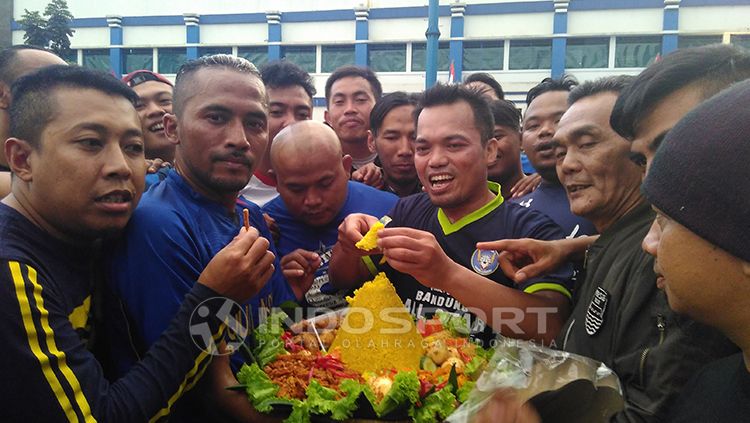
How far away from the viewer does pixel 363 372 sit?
257 cm

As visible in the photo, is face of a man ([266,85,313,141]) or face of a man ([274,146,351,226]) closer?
face of a man ([274,146,351,226])

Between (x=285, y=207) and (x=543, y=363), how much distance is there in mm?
2369

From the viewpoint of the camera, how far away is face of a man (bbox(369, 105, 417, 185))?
4.61 meters

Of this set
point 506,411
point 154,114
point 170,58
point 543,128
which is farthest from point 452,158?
point 170,58

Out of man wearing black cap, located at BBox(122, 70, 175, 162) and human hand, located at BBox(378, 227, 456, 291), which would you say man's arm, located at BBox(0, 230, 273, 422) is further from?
man wearing black cap, located at BBox(122, 70, 175, 162)

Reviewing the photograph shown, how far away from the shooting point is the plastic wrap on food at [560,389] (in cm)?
168

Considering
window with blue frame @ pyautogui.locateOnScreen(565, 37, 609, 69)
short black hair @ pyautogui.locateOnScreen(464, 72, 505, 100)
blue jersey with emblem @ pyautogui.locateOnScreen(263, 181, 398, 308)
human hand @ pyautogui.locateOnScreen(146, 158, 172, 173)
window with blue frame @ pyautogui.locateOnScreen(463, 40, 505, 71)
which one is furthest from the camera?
window with blue frame @ pyautogui.locateOnScreen(463, 40, 505, 71)

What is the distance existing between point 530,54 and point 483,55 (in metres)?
1.93

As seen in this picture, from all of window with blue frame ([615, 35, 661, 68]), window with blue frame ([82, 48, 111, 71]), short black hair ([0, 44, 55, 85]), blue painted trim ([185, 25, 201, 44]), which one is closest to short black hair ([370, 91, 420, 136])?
short black hair ([0, 44, 55, 85])

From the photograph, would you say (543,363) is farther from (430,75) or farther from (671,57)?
(430,75)

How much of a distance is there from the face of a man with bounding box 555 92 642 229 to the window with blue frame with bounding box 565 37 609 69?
A: 67.6 feet

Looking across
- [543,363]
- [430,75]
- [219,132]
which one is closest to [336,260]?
[219,132]

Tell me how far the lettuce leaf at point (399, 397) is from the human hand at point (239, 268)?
70cm

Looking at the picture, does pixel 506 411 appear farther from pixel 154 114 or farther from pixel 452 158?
pixel 154 114
